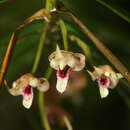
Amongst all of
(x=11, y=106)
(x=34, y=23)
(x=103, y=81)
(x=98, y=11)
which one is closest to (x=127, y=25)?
(x=98, y=11)

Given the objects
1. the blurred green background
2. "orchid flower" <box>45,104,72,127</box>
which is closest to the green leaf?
the blurred green background

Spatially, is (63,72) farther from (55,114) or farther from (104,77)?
(55,114)

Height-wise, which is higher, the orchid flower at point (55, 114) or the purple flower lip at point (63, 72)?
the purple flower lip at point (63, 72)

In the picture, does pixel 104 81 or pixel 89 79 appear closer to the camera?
pixel 104 81

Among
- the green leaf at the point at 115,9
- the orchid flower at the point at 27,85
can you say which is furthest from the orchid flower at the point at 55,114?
the green leaf at the point at 115,9

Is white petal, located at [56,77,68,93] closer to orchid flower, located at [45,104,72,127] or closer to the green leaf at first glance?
the green leaf

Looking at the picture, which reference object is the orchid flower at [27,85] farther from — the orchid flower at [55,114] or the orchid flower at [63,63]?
the orchid flower at [55,114]

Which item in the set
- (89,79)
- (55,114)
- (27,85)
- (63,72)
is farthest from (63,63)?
(89,79)
